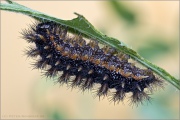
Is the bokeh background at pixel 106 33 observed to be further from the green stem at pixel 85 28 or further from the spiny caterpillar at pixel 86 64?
the green stem at pixel 85 28

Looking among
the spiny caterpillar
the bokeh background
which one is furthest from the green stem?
A: the bokeh background

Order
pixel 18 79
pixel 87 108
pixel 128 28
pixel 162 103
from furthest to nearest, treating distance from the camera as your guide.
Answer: pixel 18 79
pixel 87 108
pixel 128 28
pixel 162 103

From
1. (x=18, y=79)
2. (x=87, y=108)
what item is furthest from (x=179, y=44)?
(x=18, y=79)

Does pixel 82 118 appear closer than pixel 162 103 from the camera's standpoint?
No

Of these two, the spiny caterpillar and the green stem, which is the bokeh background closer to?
the spiny caterpillar

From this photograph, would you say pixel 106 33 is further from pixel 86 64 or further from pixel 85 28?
pixel 85 28

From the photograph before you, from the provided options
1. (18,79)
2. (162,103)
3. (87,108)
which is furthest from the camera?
(18,79)

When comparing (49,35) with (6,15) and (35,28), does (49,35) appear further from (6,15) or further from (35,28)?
(6,15)

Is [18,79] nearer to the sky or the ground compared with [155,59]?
nearer to the ground

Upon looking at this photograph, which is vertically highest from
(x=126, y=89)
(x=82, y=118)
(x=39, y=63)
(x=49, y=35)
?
(x=49, y=35)
